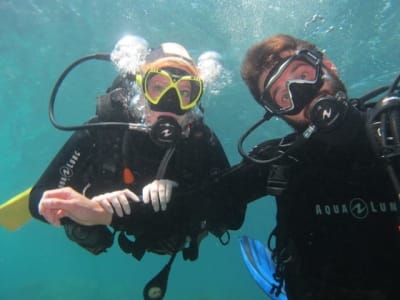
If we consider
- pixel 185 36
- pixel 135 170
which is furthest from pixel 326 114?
pixel 185 36

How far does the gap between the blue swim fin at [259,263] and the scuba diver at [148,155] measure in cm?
78

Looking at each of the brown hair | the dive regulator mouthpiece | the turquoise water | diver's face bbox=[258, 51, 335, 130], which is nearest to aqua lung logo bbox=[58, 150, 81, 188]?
the dive regulator mouthpiece

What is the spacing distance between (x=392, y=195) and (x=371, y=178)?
183mm

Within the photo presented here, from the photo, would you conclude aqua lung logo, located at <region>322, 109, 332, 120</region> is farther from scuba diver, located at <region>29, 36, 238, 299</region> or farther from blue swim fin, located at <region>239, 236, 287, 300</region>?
blue swim fin, located at <region>239, 236, 287, 300</region>

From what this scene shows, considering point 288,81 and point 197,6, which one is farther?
point 197,6

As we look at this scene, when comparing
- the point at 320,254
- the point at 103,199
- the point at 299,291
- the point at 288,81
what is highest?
the point at 288,81

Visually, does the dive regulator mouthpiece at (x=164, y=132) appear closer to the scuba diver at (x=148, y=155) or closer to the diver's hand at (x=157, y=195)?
the scuba diver at (x=148, y=155)

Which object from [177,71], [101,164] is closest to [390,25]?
[177,71]

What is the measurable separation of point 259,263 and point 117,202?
2.43 m

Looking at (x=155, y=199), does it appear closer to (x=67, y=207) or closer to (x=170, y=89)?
(x=67, y=207)

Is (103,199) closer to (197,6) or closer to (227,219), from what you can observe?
(227,219)

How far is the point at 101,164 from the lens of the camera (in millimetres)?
3852

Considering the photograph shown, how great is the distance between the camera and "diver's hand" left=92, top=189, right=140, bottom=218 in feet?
8.89

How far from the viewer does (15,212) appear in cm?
494
